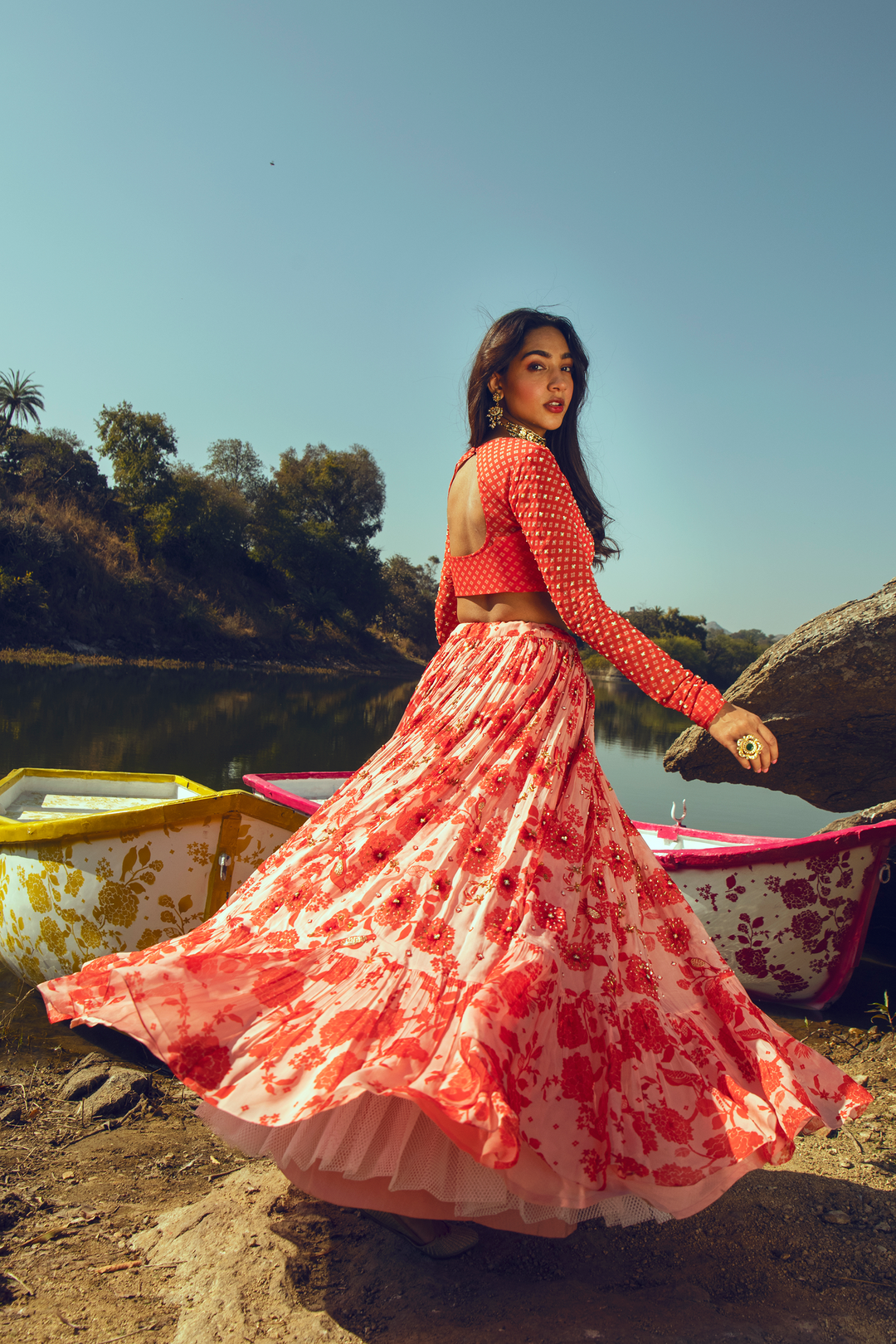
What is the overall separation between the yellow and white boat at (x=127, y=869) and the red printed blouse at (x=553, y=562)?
2.17 m

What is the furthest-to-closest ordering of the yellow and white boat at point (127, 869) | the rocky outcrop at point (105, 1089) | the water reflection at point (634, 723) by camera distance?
the water reflection at point (634, 723)
the yellow and white boat at point (127, 869)
the rocky outcrop at point (105, 1089)

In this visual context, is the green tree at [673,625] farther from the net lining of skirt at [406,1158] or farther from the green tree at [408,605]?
the net lining of skirt at [406,1158]

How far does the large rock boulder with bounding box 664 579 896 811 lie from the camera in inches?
173

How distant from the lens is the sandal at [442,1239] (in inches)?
70.7

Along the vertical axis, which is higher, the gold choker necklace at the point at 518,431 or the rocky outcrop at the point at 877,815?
the gold choker necklace at the point at 518,431

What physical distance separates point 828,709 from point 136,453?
127ft

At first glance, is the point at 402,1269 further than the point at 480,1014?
Yes

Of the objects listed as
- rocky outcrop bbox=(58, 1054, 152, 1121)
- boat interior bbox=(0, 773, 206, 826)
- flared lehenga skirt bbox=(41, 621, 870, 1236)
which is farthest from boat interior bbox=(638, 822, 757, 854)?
flared lehenga skirt bbox=(41, 621, 870, 1236)

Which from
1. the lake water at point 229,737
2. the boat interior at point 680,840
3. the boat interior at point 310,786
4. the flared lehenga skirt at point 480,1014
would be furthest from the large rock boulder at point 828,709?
the lake water at point 229,737

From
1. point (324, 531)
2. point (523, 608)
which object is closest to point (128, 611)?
point (324, 531)

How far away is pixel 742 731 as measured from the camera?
186cm

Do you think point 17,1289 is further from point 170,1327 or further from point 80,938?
point 80,938

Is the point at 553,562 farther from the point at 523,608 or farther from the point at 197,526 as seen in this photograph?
the point at 197,526

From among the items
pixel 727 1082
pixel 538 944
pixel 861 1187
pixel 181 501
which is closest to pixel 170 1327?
pixel 538 944
